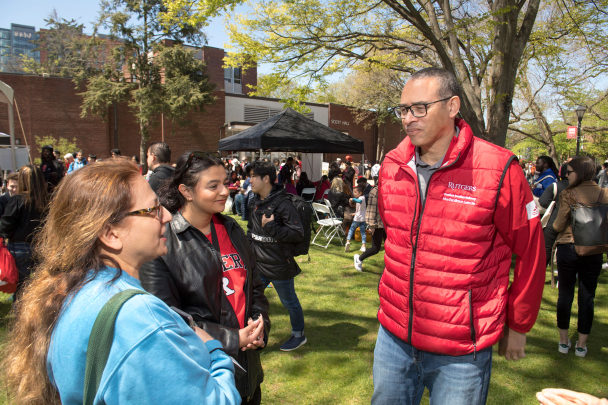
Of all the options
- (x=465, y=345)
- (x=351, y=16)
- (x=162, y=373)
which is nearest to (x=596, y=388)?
(x=465, y=345)

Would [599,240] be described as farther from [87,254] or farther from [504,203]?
[87,254]

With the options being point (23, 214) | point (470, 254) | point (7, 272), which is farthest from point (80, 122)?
point (470, 254)

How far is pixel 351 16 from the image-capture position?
7.48 m

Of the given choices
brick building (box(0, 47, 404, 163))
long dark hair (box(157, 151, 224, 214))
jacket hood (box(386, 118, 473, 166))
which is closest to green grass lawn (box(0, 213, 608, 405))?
long dark hair (box(157, 151, 224, 214))

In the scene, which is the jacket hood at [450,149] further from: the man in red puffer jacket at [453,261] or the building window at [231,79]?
the building window at [231,79]

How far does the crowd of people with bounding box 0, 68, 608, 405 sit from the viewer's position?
0.90 m

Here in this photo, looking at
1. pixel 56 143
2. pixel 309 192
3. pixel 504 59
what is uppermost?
pixel 504 59

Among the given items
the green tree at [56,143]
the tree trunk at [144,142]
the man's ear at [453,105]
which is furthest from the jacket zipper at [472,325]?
the green tree at [56,143]

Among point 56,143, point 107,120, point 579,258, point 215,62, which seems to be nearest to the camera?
point 579,258

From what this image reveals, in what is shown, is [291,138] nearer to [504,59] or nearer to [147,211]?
[504,59]

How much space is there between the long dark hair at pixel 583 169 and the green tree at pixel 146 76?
2301 centimetres

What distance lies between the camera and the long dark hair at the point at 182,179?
7.03ft

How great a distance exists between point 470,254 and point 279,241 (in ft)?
7.35

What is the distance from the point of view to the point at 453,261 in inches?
68.6
